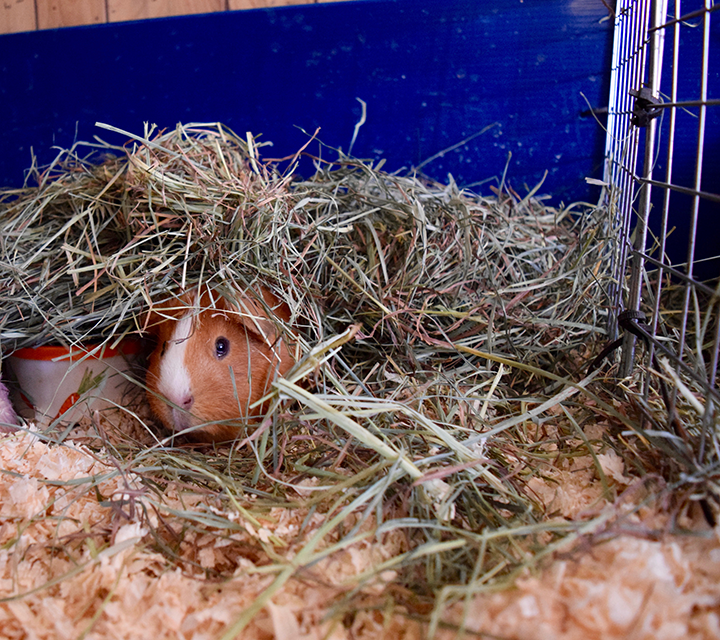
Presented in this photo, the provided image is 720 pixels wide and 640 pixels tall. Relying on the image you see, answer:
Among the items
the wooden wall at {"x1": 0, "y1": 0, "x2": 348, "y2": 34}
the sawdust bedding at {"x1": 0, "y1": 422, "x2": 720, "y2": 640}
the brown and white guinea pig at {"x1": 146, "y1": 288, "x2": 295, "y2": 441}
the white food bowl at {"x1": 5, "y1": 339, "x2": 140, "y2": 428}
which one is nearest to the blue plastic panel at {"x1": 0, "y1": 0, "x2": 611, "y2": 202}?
the wooden wall at {"x1": 0, "y1": 0, "x2": 348, "y2": 34}

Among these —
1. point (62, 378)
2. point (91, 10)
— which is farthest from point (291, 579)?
point (91, 10)

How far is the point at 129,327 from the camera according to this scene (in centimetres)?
132

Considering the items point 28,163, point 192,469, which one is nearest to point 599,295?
point 192,469

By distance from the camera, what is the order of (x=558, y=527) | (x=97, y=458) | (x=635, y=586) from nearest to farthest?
1. (x=635, y=586)
2. (x=558, y=527)
3. (x=97, y=458)

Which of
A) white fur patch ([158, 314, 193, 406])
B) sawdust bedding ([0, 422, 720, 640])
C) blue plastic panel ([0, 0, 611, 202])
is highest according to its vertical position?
blue plastic panel ([0, 0, 611, 202])

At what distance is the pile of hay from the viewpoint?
0.73 metres

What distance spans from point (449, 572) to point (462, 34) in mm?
1670

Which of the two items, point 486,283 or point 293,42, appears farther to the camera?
point 293,42

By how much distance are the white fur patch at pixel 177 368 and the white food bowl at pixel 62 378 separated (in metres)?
0.16

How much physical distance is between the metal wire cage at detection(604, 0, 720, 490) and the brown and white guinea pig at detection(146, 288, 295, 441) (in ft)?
2.60

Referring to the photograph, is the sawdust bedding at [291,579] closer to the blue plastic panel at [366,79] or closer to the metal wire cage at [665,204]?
the metal wire cage at [665,204]

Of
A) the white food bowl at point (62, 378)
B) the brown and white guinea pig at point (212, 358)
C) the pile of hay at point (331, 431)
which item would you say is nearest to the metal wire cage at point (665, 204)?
the pile of hay at point (331, 431)

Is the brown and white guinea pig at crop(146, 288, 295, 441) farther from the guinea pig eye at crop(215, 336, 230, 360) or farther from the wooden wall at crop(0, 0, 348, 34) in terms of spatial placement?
the wooden wall at crop(0, 0, 348, 34)

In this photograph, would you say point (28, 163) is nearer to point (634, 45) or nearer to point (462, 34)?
point (462, 34)
